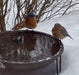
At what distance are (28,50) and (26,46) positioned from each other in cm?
11

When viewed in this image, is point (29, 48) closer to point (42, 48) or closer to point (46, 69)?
point (42, 48)

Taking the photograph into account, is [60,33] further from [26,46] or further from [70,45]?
[26,46]

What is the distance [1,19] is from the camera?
464 centimetres

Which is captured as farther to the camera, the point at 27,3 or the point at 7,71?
the point at 27,3

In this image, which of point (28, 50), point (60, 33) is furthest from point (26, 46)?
point (60, 33)

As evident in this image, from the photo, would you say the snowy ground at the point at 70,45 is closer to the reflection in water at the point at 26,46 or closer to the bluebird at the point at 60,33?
the bluebird at the point at 60,33

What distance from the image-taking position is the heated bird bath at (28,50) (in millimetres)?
2223

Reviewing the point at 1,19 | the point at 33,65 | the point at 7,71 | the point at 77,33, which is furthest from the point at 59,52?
the point at 1,19

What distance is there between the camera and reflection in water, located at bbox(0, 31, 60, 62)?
7.80 feet

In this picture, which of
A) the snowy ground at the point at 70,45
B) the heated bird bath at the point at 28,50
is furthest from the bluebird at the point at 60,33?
the heated bird bath at the point at 28,50

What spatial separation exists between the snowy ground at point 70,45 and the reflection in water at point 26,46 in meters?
0.24

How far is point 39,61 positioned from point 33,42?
1.81 feet

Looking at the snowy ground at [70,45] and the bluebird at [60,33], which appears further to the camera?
the bluebird at [60,33]

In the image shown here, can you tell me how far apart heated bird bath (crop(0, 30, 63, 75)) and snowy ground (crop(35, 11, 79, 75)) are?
3.8 inches
